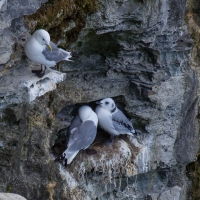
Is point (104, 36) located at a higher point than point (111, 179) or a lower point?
higher

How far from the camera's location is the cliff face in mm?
5602

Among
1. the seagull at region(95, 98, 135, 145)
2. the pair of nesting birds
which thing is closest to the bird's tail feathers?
the pair of nesting birds

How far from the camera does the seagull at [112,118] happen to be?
6.93 metres

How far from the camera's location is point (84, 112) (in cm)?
676

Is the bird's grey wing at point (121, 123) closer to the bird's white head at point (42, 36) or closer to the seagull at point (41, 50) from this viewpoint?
the seagull at point (41, 50)

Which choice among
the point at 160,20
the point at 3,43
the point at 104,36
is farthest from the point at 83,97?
the point at 3,43

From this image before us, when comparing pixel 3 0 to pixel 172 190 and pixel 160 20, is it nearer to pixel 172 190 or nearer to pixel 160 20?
pixel 160 20

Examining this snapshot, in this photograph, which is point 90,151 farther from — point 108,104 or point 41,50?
point 41,50

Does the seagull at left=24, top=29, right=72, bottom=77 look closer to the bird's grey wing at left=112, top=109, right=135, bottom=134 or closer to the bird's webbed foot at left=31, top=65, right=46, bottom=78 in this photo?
the bird's webbed foot at left=31, top=65, right=46, bottom=78

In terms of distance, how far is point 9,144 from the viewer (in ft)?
19.2

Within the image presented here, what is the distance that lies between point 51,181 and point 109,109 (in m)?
1.24

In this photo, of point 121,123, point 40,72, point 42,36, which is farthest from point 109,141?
point 42,36

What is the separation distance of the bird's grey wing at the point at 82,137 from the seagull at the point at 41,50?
1.17m

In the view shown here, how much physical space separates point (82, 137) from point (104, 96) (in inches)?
31.6
